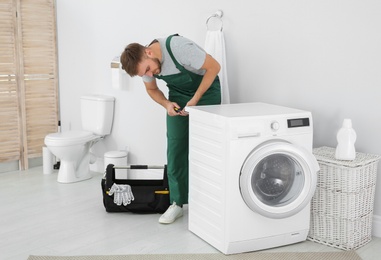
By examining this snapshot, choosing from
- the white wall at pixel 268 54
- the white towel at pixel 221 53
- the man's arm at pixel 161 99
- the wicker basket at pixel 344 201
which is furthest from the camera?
the white towel at pixel 221 53

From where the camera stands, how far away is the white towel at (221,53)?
3.62m

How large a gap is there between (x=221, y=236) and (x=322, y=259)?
0.55m

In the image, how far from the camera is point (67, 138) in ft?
14.0

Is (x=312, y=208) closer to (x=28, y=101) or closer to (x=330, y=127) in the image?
(x=330, y=127)

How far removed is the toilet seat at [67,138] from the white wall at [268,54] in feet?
1.06

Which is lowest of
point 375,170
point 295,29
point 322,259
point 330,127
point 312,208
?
point 322,259

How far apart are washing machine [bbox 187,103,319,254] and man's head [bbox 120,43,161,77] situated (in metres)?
0.34

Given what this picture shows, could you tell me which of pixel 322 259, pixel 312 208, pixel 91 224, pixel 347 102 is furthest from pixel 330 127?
pixel 91 224

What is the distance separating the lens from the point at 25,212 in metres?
3.63

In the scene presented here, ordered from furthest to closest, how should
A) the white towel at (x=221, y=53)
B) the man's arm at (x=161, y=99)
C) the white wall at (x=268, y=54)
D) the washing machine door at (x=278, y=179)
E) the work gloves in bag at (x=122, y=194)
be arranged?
the white towel at (x=221, y=53)
the work gloves in bag at (x=122, y=194)
the man's arm at (x=161, y=99)
the white wall at (x=268, y=54)
the washing machine door at (x=278, y=179)

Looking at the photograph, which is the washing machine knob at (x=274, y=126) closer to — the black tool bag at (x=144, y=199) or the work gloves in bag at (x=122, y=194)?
the black tool bag at (x=144, y=199)

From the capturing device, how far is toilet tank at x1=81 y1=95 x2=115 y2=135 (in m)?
4.55

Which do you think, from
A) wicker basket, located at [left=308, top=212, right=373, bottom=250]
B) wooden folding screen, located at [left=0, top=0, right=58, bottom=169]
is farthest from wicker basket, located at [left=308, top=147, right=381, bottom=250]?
wooden folding screen, located at [left=0, top=0, right=58, bottom=169]

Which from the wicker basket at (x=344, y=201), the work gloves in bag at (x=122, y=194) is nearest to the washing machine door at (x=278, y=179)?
the wicker basket at (x=344, y=201)
